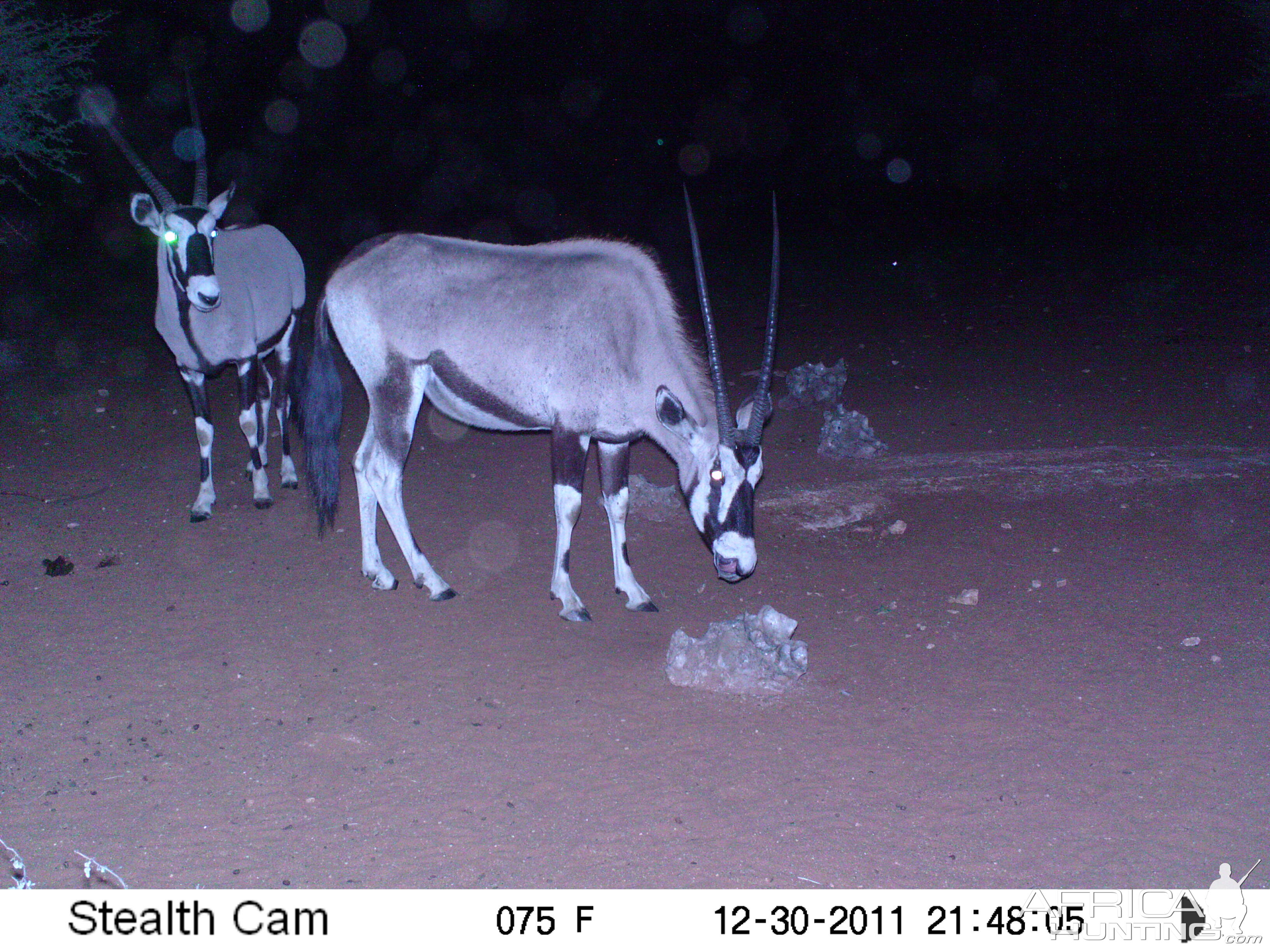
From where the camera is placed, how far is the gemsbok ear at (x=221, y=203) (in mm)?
8008

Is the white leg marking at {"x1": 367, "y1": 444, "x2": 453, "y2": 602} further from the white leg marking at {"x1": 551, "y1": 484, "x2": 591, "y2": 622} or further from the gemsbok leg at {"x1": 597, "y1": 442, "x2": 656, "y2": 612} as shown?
the gemsbok leg at {"x1": 597, "y1": 442, "x2": 656, "y2": 612}

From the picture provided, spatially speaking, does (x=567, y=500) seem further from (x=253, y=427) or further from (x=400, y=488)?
(x=253, y=427)

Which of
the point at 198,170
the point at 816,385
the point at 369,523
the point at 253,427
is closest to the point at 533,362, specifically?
the point at 369,523

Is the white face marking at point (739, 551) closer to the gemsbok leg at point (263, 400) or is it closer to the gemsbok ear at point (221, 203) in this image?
the gemsbok leg at point (263, 400)

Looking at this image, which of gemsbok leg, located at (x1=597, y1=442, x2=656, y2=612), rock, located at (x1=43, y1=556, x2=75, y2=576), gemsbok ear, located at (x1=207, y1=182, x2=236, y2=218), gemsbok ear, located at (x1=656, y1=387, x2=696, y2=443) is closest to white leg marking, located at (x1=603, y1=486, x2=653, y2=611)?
gemsbok leg, located at (x1=597, y1=442, x2=656, y2=612)

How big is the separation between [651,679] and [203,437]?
14.2ft

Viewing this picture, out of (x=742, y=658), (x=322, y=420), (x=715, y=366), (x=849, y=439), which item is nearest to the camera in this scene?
(x=742, y=658)

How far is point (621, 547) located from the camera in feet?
22.3

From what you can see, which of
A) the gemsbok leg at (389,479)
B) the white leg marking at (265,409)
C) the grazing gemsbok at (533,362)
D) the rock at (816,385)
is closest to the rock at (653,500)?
the grazing gemsbok at (533,362)

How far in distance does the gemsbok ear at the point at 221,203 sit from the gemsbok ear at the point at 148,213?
360 millimetres

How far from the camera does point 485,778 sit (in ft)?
15.9

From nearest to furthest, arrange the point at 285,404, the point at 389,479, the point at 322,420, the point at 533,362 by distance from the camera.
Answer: the point at 533,362 < the point at 389,479 < the point at 322,420 < the point at 285,404

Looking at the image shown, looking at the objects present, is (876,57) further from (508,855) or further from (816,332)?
(508,855)

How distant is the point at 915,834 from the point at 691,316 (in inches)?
470
